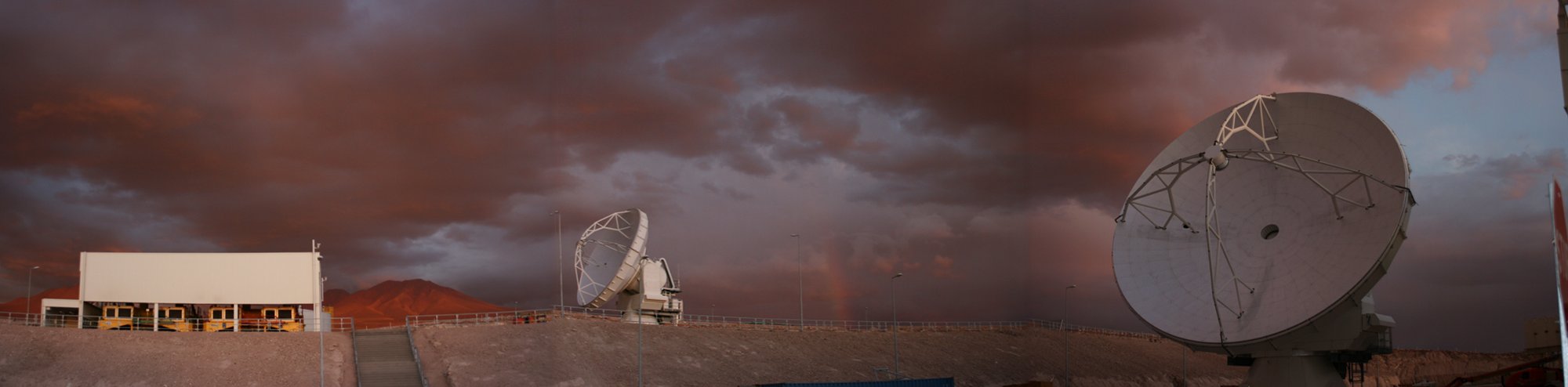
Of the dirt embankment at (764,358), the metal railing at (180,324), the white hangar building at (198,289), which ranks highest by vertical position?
the white hangar building at (198,289)

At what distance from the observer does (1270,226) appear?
46469 millimetres

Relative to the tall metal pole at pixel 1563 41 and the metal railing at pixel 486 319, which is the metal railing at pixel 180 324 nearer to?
the metal railing at pixel 486 319

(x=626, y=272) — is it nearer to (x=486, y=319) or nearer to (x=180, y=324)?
(x=486, y=319)

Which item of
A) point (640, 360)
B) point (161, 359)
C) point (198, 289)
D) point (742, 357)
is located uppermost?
point (198, 289)

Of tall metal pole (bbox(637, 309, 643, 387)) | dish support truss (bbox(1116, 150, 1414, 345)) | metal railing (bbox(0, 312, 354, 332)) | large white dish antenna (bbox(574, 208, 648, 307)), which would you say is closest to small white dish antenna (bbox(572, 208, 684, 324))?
large white dish antenna (bbox(574, 208, 648, 307))

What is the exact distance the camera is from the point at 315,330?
62781mm

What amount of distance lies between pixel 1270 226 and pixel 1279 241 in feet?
4.52

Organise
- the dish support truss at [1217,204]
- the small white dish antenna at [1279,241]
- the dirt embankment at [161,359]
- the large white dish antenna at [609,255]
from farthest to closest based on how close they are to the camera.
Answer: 1. the large white dish antenna at [609,255]
2. the dirt embankment at [161,359]
3. the dish support truss at [1217,204]
4. the small white dish antenna at [1279,241]

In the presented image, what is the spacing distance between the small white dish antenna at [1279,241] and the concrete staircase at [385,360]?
32.8 m

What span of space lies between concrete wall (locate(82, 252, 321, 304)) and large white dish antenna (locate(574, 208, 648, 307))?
14.9m

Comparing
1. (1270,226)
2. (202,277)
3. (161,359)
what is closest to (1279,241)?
(1270,226)

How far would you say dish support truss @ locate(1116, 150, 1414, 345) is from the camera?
42.8 m

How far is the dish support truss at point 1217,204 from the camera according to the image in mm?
42812

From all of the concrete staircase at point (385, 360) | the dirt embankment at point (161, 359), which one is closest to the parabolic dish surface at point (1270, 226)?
the concrete staircase at point (385, 360)
